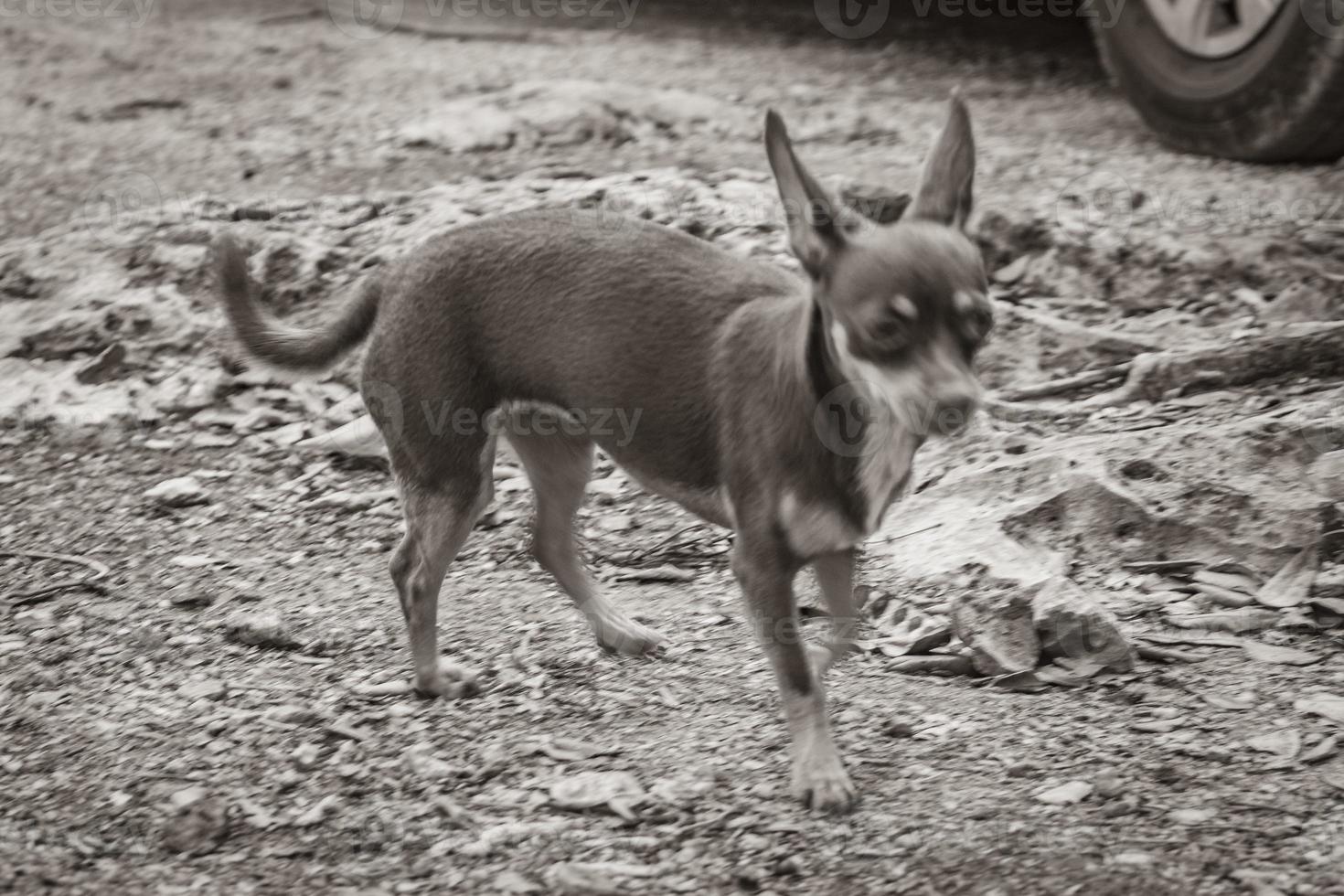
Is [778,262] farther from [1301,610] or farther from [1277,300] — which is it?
[1301,610]

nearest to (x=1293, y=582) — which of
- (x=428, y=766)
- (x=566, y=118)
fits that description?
(x=428, y=766)

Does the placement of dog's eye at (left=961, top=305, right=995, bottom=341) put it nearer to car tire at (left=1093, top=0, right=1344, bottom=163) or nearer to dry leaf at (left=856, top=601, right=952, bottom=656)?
dry leaf at (left=856, top=601, right=952, bottom=656)

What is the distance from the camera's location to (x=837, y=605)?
4.03 m

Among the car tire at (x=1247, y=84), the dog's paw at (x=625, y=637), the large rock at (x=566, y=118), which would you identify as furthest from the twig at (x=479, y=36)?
the dog's paw at (x=625, y=637)

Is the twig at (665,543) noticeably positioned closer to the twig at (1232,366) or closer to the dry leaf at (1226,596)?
the twig at (1232,366)

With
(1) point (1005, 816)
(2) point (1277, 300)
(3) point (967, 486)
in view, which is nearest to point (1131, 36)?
(2) point (1277, 300)

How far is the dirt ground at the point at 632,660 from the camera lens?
3516 mm

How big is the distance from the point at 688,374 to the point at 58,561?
2402 mm

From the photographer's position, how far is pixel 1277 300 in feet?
18.8

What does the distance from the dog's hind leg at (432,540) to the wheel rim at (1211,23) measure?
3972 millimetres

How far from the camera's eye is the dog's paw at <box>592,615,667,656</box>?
14.6ft

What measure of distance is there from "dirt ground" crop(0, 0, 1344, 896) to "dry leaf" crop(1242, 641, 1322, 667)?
0.03 m

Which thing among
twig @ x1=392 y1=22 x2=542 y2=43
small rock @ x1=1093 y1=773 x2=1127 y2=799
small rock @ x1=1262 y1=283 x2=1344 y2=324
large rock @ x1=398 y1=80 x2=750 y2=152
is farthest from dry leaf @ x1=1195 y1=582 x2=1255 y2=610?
twig @ x1=392 y1=22 x2=542 y2=43

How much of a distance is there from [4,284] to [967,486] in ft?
13.5
